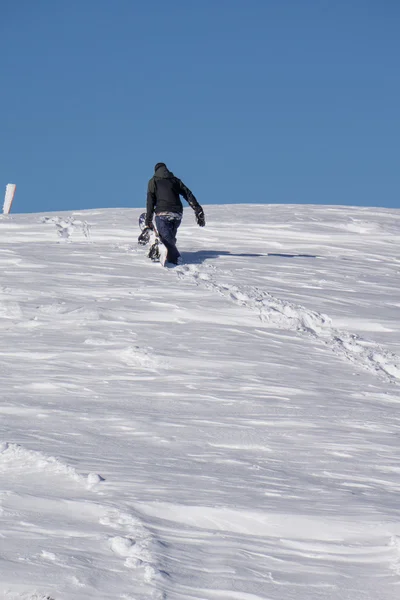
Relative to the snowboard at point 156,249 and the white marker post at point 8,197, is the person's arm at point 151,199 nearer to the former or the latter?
the snowboard at point 156,249

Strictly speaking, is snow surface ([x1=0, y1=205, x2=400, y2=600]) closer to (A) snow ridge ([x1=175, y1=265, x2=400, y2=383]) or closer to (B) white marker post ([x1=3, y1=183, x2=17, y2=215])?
(A) snow ridge ([x1=175, y1=265, x2=400, y2=383])

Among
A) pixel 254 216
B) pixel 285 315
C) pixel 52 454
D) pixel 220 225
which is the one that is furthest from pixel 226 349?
pixel 254 216

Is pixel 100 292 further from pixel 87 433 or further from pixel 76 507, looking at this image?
pixel 76 507

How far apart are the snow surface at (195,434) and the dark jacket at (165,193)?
797 mm

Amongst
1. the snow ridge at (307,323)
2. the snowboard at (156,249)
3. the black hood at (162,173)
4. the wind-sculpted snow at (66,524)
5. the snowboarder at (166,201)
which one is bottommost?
the wind-sculpted snow at (66,524)

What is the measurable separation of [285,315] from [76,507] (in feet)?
19.1

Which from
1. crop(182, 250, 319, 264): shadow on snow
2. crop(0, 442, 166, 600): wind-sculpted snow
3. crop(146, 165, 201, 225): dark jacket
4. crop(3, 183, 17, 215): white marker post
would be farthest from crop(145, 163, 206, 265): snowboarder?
crop(3, 183, 17, 215): white marker post

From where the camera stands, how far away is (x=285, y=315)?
9.38m

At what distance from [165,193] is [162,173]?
288mm

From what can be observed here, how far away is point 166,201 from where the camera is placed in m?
11.9

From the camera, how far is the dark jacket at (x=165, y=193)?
11.9m

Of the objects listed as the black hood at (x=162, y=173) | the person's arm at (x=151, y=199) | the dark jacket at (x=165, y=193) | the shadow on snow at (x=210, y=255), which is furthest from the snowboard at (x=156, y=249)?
the black hood at (x=162, y=173)

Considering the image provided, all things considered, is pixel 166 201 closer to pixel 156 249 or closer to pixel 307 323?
pixel 156 249

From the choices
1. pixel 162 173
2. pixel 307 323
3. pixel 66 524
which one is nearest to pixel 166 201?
pixel 162 173
